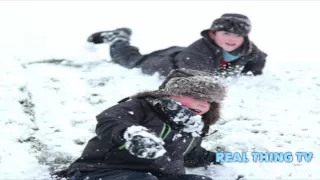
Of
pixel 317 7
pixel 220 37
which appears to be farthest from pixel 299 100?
pixel 317 7

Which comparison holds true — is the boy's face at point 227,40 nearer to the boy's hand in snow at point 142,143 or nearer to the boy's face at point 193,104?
the boy's face at point 193,104

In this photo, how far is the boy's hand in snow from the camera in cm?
264

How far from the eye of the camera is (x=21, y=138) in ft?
12.8

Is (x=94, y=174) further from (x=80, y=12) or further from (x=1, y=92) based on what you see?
(x=80, y=12)

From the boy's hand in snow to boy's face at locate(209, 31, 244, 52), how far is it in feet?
8.87

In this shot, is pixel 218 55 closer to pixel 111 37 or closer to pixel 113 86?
pixel 113 86

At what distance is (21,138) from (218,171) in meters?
1.53

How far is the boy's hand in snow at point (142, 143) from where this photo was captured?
2.64 metres

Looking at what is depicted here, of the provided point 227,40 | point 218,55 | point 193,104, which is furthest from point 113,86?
point 193,104

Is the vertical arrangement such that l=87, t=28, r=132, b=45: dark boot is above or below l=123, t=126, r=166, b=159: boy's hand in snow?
above

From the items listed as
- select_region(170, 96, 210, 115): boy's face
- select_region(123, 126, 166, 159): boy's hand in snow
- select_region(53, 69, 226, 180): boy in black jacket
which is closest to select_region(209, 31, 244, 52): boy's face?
select_region(53, 69, 226, 180): boy in black jacket

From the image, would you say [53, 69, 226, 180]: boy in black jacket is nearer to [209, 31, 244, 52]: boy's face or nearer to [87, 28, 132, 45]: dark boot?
[209, 31, 244, 52]: boy's face

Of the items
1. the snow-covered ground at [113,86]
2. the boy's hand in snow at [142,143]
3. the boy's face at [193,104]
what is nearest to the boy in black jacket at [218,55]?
the snow-covered ground at [113,86]

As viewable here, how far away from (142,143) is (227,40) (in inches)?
110
